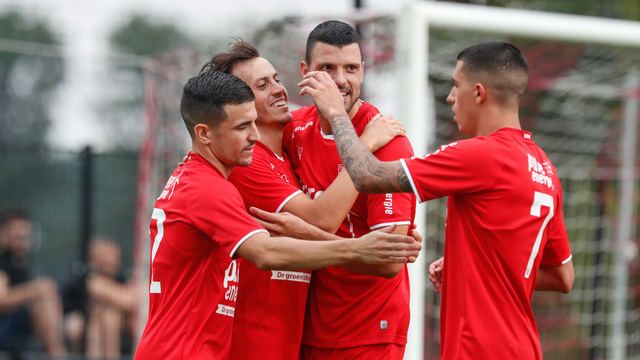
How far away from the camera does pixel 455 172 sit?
17.0 ft

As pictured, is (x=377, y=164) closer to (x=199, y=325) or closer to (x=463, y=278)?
(x=463, y=278)

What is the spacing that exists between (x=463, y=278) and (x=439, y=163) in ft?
1.84

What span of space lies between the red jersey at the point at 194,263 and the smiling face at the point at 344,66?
810 millimetres

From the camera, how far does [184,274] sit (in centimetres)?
518

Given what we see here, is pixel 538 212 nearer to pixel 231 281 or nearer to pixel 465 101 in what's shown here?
pixel 465 101

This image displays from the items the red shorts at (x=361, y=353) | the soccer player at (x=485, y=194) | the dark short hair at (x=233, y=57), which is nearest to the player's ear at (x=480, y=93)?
the soccer player at (x=485, y=194)

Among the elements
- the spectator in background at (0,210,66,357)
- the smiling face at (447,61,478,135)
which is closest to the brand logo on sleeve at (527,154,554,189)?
the smiling face at (447,61,478,135)

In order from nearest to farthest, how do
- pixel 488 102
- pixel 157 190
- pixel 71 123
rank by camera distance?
pixel 488 102
pixel 157 190
pixel 71 123

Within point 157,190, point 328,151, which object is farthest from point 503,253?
point 157,190

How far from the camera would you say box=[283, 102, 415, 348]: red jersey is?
5664mm

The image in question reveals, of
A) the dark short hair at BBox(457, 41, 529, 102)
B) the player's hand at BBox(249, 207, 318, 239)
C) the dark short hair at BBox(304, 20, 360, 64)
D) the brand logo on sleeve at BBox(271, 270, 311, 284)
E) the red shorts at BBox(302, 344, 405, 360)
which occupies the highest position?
the dark short hair at BBox(304, 20, 360, 64)

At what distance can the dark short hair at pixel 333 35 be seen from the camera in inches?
224

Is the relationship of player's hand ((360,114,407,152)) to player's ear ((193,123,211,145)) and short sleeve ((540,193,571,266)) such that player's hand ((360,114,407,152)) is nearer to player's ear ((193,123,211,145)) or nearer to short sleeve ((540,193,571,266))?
player's ear ((193,123,211,145))

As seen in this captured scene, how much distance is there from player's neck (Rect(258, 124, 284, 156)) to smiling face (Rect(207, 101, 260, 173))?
1.59 feet
